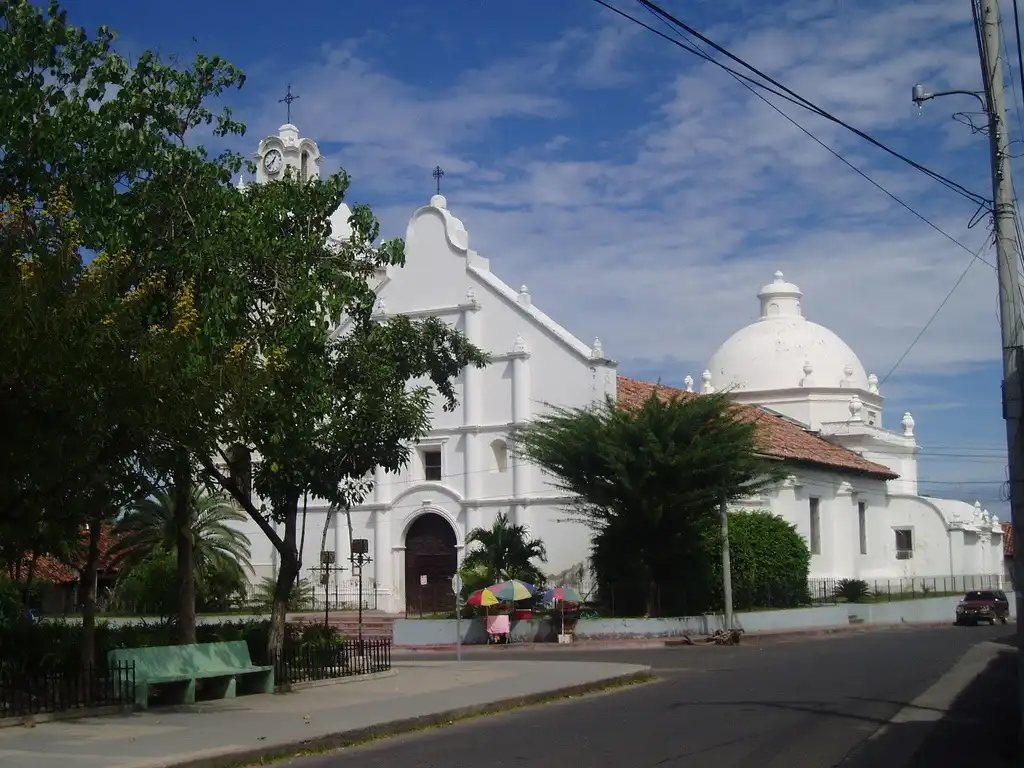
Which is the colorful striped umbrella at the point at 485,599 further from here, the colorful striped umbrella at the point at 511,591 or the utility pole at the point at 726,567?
the utility pole at the point at 726,567

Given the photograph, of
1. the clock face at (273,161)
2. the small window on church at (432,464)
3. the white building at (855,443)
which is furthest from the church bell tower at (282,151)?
the white building at (855,443)

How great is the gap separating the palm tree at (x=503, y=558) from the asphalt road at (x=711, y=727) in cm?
1278

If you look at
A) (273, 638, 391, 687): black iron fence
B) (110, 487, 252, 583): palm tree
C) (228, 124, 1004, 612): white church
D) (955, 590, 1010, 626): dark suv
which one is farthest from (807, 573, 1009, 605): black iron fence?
(273, 638, 391, 687): black iron fence

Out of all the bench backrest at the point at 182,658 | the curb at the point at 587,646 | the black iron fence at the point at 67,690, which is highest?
the bench backrest at the point at 182,658

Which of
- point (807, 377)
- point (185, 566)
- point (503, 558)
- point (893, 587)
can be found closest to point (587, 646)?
point (503, 558)

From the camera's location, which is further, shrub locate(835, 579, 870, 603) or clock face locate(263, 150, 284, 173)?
shrub locate(835, 579, 870, 603)

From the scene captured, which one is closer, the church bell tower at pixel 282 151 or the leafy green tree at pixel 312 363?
the leafy green tree at pixel 312 363

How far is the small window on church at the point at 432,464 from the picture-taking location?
44906 mm

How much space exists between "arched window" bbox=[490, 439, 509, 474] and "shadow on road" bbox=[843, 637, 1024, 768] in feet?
84.8

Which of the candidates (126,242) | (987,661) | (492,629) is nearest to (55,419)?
(126,242)

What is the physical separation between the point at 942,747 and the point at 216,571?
3273cm

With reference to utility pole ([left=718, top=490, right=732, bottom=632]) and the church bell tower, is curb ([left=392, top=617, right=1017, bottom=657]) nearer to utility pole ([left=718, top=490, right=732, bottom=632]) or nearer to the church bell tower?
utility pole ([left=718, top=490, right=732, bottom=632])

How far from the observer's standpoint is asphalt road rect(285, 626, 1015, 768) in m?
12.6

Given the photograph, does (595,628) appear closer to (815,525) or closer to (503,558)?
(503,558)
